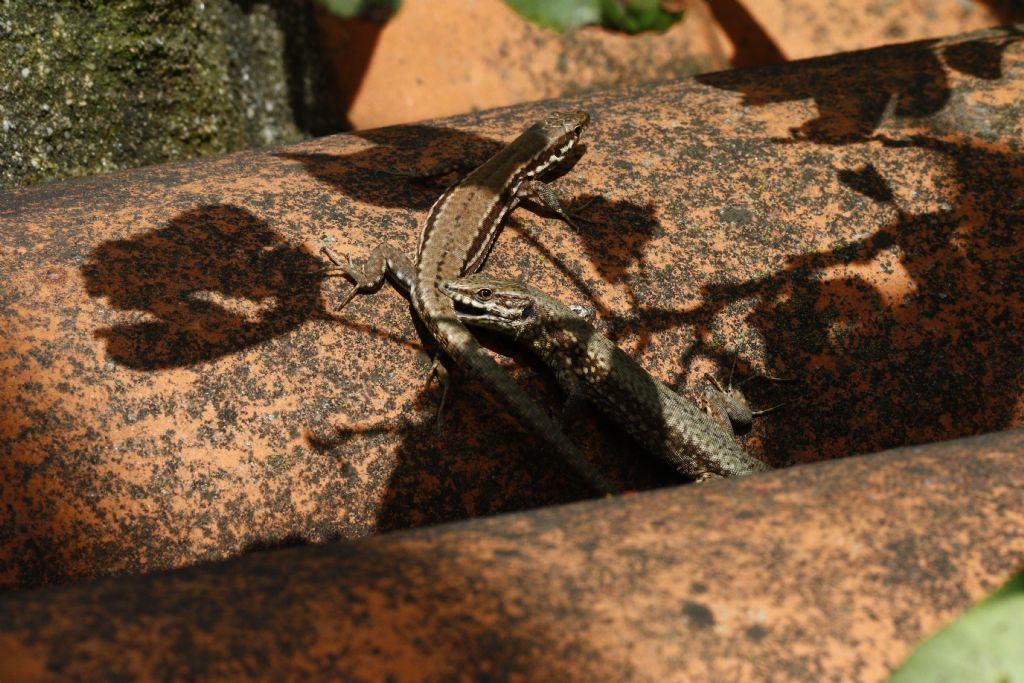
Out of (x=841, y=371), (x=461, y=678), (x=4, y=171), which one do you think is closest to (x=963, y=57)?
(x=841, y=371)

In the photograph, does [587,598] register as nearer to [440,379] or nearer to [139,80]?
[440,379]

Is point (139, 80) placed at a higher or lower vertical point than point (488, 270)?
higher

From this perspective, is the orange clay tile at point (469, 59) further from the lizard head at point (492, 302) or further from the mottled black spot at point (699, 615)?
the mottled black spot at point (699, 615)

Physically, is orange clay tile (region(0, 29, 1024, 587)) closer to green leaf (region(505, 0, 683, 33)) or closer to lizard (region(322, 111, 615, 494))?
lizard (region(322, 111, 615, 494))

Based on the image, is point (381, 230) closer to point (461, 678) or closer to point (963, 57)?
point (461, 678)

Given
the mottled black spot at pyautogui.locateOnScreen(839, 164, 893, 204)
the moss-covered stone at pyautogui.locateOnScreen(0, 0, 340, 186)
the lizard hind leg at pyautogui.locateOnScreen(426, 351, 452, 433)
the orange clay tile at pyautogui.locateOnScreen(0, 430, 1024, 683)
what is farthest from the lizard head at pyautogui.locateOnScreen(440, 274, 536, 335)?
the moss-covered stone at pyautogui.locateOnScreen(0, 0, 340, 186)

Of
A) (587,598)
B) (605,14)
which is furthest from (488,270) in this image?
(605,14)
